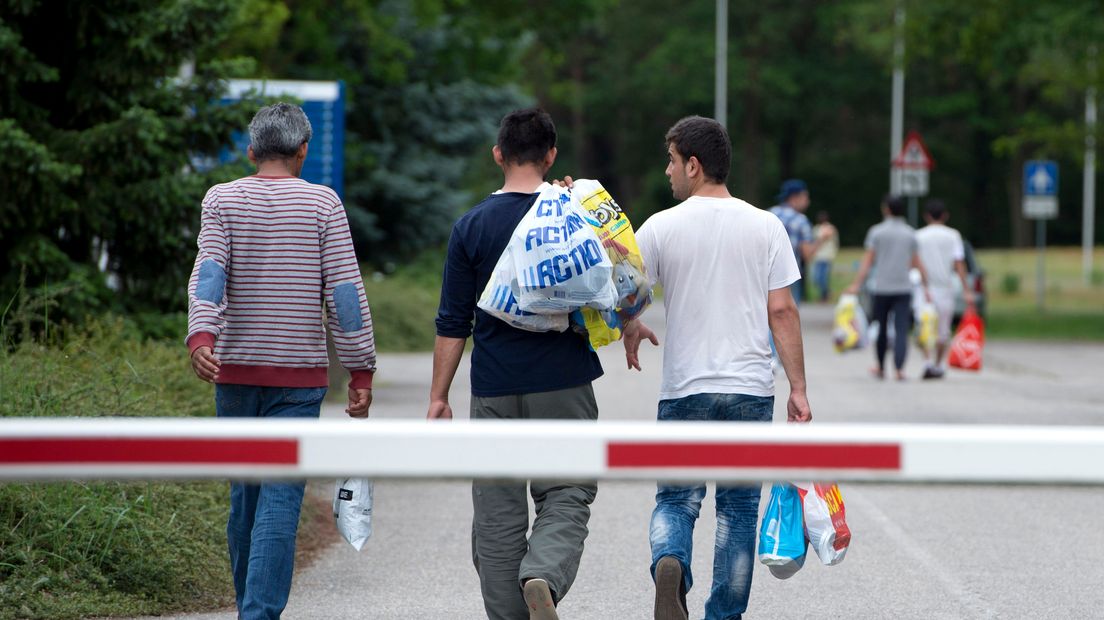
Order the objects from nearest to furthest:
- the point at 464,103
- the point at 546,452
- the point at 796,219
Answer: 1. the point at 546,452
2. the point at 796,219
3. the point at 464,103

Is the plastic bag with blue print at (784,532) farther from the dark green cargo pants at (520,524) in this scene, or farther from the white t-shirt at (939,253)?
the white t-shirt at (939,253)

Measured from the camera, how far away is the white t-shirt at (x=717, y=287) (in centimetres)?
545

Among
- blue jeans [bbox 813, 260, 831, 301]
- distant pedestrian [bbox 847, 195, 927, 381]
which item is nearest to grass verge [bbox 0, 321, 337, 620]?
distant pedestrian [bbox 847, 195, 927, 381]

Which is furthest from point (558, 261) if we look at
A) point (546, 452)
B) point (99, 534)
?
point (99, 534)

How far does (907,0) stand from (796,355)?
26010mm

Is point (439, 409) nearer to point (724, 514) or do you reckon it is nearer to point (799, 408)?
point (724, 514)

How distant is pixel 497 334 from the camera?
5234mm

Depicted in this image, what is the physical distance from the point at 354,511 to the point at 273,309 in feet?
2.29

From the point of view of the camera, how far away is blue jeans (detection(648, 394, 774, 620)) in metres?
5.44

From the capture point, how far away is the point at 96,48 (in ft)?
34.8

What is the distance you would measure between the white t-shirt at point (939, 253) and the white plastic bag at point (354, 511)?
1121cm

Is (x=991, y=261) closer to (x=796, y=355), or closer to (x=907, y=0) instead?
(x=907, y=0)

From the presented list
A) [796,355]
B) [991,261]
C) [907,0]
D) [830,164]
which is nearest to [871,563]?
[796,355]

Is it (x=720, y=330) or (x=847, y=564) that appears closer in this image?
(x=720, y=330)
